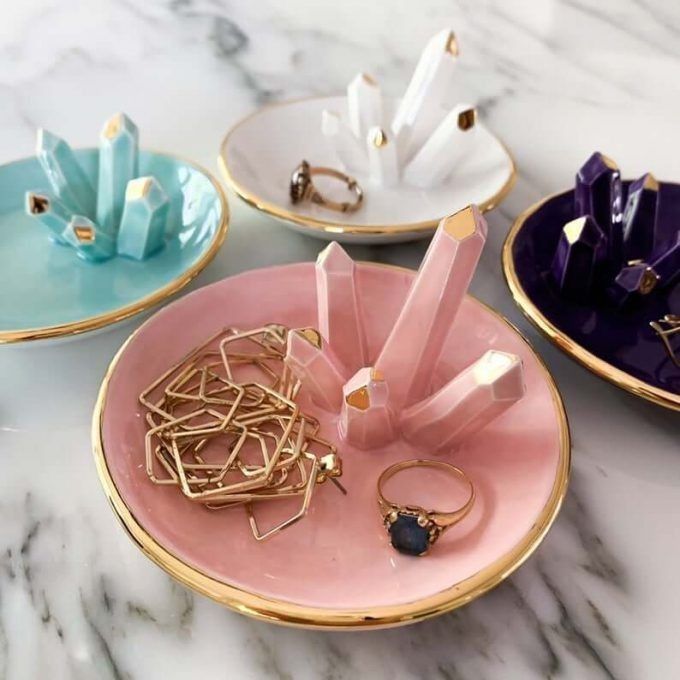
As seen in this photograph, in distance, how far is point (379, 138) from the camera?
0.66m

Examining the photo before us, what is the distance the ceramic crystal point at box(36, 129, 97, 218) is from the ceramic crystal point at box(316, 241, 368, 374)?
258 millimetres

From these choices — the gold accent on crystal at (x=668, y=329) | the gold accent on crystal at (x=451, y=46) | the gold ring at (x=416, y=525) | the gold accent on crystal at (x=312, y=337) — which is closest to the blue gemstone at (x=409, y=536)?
the gold ring at (x=416, y=525)

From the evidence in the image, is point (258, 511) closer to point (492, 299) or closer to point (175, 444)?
point (175, 444)

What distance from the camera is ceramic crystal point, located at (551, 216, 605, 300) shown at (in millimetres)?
517

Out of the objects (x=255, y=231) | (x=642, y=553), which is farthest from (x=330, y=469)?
(x=255, y=231)

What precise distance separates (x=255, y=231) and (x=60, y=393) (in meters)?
0.22

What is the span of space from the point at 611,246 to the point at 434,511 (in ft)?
0.82

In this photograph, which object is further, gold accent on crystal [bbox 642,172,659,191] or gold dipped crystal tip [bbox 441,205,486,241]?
gold accent on crystal [bbox 642,172,659,191]

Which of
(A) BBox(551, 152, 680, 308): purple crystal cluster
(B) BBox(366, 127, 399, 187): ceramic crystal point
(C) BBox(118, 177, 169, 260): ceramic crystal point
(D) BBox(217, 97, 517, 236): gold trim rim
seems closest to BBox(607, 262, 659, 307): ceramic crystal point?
(A) BBox(551, 152, 680, 308): purple crystal cluster

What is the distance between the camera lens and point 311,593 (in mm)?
377

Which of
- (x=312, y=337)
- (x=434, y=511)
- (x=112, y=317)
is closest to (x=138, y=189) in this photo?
(x=112, y=317)

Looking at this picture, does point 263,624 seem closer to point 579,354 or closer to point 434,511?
point 434,511

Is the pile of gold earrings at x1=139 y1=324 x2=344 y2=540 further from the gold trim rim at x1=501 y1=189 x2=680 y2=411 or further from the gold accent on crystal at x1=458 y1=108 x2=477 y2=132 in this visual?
the gold accent on crystal at x1=458 y1=108 x2=477 y2=132

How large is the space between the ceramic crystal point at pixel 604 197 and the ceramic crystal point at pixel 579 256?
0.12 feet
